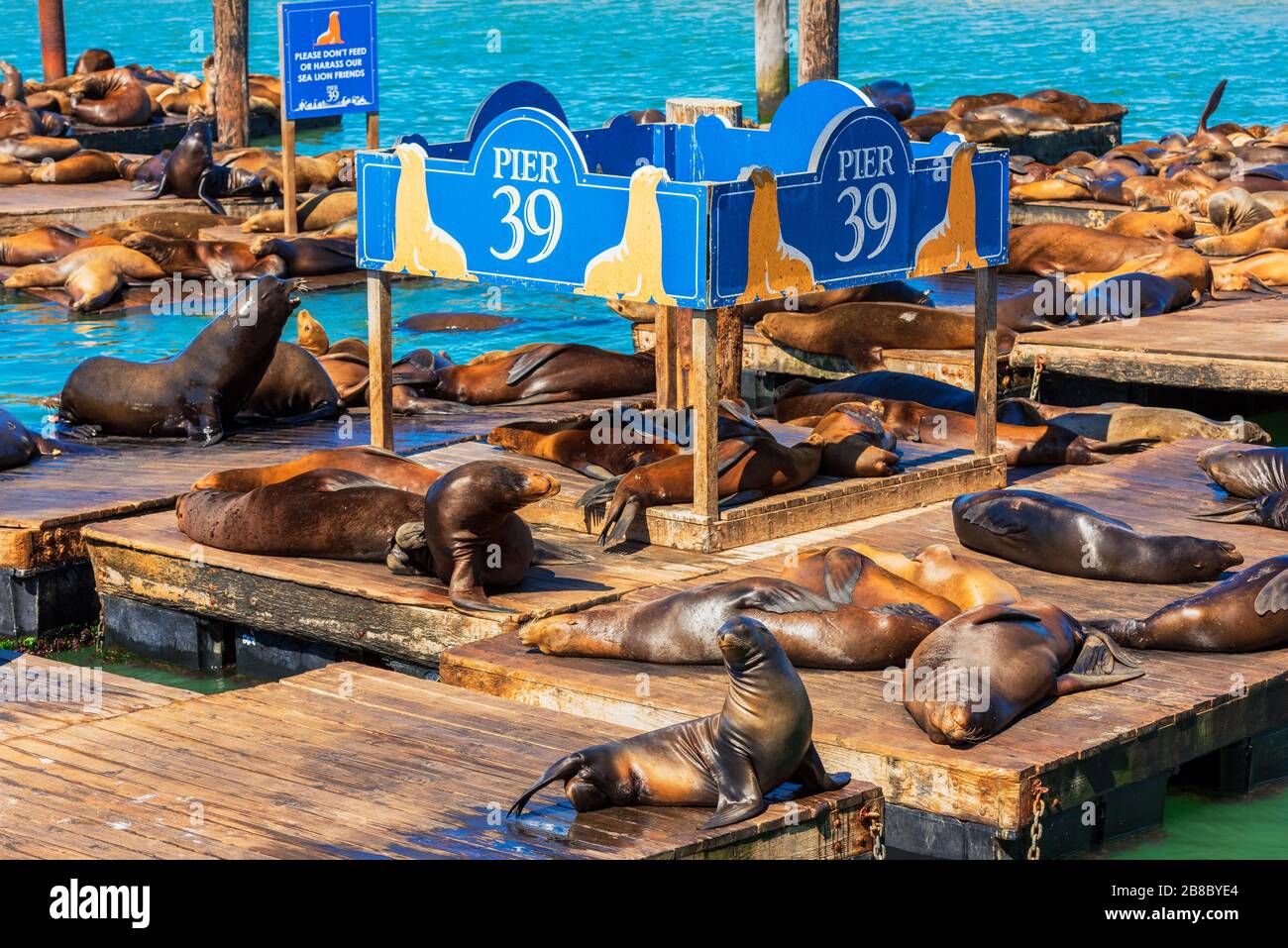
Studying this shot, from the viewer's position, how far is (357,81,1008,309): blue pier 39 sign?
7730 millimetres

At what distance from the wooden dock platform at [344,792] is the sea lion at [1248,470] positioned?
3.42 meters

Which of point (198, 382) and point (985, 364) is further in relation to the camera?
point (198, 382)

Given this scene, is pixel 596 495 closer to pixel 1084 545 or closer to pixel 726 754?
pixel 1084 545

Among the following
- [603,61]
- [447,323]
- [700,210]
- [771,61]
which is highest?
[771,61]

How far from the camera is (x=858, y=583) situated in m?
6.59

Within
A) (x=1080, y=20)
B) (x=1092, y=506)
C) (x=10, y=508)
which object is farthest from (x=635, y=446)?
(x=1080, y=20)

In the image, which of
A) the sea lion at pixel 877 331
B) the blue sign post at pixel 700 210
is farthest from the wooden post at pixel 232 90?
the blue sign post at pixel 700 210

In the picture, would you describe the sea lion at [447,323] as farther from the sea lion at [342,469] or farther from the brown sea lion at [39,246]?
the sea lion at [342,469]

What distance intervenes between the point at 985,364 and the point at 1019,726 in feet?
10.9

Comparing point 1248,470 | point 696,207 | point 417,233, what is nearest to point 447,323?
point 417,233

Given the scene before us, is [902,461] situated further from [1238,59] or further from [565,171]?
[1238,59]

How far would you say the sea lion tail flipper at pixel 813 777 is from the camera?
5.31 metres

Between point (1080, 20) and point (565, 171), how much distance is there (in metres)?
67.7
